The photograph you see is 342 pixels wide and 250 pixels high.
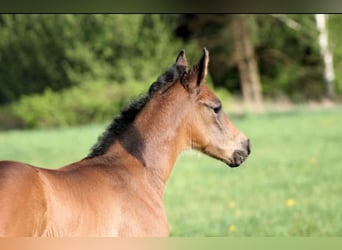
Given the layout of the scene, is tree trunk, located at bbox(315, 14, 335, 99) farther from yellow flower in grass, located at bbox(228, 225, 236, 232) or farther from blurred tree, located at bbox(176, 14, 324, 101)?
yellow flower in grass, located at bbox(228, 225, 236, 232)

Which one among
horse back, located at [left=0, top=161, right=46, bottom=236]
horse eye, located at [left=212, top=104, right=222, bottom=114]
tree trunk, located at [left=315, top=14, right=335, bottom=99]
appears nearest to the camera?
horse back, located at [left=0, top=161, right=46, bottom=236]

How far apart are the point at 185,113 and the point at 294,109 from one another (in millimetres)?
17457

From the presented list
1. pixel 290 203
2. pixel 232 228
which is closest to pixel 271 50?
pixel 290 203

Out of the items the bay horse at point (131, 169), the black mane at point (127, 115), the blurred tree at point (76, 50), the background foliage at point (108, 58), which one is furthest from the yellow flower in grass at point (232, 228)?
the blurred tree at point (76, 50)

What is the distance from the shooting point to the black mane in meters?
3.80

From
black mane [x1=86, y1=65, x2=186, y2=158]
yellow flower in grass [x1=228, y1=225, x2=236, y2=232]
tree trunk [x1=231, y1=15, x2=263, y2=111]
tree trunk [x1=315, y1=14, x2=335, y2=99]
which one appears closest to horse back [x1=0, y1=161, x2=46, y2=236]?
black mane [x1=86, y1=65, x2=186, y2=158]

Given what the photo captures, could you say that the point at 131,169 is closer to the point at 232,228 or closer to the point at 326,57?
the point at 232,228

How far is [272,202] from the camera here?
321 inches

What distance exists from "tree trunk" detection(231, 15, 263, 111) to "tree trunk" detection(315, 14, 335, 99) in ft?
8.10

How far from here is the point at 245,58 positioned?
2625 cm

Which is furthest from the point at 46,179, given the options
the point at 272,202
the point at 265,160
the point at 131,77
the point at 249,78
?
A: the point at 249,78

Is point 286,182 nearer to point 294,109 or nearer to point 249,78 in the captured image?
point 294,109

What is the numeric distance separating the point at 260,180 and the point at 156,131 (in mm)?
6186

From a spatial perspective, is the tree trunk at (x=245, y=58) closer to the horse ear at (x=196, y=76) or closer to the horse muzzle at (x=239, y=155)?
the horse muzzle at (x=239, y=155)
